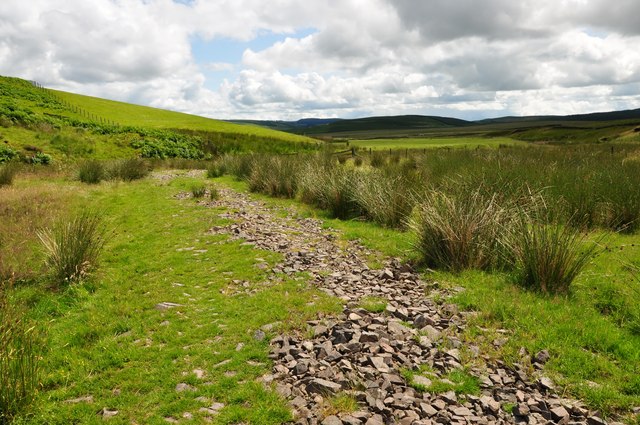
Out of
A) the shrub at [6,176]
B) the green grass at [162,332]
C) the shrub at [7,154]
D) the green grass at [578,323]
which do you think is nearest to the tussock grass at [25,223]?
A: the green grass at [162,332]

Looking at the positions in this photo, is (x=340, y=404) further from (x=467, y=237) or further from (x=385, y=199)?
(x=385, y=199)

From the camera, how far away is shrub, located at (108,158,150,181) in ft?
73.9

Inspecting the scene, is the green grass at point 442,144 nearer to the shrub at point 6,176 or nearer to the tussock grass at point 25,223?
the shrub at point 6,176

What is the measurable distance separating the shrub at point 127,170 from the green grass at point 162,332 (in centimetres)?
1447

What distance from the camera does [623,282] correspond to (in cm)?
620

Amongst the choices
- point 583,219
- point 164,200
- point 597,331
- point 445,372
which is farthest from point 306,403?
point 164,200

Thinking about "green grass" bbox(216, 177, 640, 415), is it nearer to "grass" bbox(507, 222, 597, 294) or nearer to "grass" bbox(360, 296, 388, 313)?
"grass" bbox(507, 222, 597, 294)

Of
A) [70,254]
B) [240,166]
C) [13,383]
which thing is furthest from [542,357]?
[240,166]

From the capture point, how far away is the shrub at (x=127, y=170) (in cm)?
2252

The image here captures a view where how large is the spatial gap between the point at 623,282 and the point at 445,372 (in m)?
3.93

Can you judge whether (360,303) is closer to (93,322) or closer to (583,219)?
(93,322)

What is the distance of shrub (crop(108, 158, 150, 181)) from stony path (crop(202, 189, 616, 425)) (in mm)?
18762

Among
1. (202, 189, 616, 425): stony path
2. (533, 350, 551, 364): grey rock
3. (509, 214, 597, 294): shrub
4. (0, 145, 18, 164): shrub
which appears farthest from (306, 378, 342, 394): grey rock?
(0, 145, 18, 164): shrub

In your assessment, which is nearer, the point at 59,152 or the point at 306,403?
the point at 306,403
